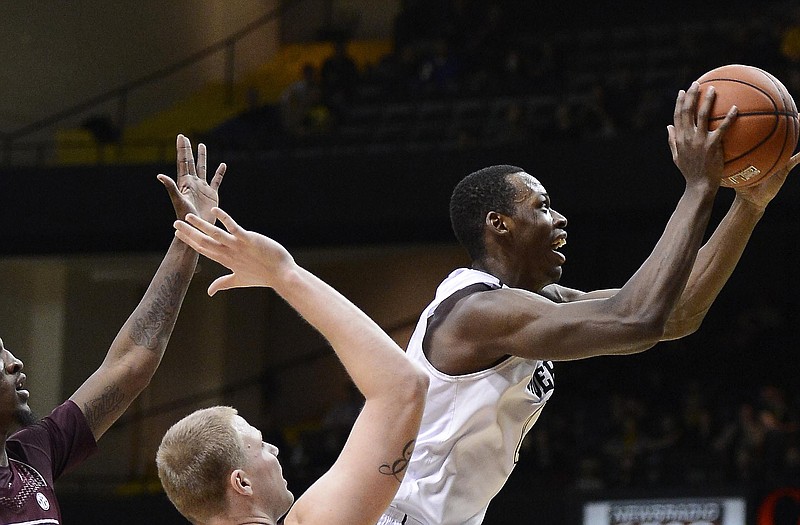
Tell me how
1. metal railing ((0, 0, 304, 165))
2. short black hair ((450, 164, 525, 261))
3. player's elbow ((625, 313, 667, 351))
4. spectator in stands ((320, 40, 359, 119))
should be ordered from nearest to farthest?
player's elbow ((625, 313, 667, 351)), short black hair ((450, 164, 525, 261)), metal railing ((0, 0, 304, 165)), spectator in stands ((320, 40, 359, 119))

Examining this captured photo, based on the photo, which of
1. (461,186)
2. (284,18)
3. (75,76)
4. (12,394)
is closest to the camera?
(12,394)

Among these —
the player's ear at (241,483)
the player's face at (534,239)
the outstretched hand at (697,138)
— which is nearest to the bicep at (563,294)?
the player's face at (534,239)

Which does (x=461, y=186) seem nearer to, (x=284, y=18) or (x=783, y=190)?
(x=783, y=190)

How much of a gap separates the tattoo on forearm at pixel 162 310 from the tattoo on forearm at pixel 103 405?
0.23 metres

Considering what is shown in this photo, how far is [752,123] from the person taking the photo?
362 cm

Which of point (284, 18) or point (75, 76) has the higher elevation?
point (284, 18)

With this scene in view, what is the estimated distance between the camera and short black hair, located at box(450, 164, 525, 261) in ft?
13.5

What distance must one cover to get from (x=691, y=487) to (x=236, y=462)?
714 cm

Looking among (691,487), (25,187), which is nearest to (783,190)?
(691,487)

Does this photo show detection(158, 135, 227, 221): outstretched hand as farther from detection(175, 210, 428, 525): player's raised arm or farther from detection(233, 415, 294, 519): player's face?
detection(175, 210, 428, 525): player's raised arm

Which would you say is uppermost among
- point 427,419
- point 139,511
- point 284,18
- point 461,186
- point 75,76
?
point 284,18

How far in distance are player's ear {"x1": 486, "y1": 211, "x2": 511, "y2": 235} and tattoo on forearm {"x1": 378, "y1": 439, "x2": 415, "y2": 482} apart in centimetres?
174

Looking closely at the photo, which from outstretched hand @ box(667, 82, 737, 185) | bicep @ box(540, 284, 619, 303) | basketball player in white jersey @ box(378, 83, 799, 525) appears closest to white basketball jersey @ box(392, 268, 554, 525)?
basketball player in white jersey @ box(378, 83, 799, 525)

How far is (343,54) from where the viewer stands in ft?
52.4
